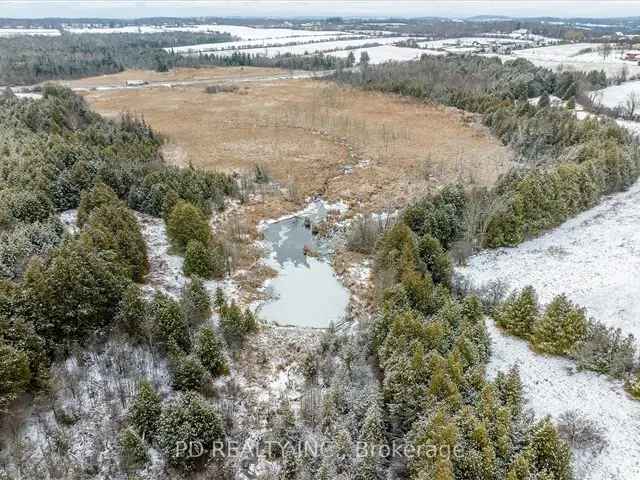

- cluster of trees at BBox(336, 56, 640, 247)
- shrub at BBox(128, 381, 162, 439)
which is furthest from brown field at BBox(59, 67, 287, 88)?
shrub at BBox(128, 381, 162, 439)

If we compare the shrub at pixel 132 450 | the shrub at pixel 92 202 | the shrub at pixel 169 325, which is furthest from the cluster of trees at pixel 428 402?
the shrub at pixel 92 202

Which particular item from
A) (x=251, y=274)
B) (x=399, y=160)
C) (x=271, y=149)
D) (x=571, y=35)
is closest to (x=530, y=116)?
(x=399, y=160)

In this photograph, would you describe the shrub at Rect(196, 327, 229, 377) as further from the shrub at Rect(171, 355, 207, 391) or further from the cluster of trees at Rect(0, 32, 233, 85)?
the cluster of trees at Rect(0, 32, 233, 85)

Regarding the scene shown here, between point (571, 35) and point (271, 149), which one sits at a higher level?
point (571, 35)

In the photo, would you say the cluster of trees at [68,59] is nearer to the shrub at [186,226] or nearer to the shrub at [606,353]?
the shrub at [186,226]

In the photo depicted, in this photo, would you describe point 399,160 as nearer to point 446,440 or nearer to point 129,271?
point 129,271
